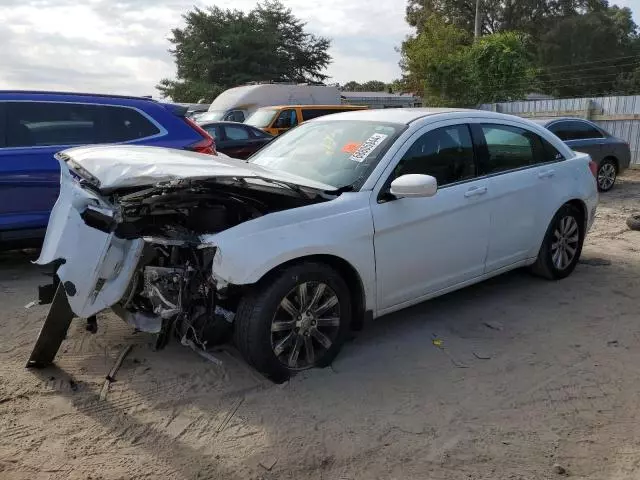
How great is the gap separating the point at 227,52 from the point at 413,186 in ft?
122

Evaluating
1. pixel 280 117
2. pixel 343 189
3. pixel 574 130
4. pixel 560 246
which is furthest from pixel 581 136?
pixel 343 189

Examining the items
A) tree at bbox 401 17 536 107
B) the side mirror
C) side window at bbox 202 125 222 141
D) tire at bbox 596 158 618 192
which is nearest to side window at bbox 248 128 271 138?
side window at bbox 202 125 222 141

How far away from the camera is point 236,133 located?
40.7 feet

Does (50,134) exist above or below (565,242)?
above

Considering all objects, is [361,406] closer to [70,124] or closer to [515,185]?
[515,185]

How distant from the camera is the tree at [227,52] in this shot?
38.1 m

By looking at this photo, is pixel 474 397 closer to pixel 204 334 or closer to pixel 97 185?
pixel 204 334

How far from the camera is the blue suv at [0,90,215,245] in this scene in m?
5.56

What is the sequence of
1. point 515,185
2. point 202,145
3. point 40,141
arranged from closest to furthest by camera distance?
1. point 515,185
2. point 40,141
3. point 202,145

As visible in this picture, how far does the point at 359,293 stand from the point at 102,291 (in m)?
1.61

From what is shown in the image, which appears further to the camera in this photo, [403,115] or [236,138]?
[236,138]

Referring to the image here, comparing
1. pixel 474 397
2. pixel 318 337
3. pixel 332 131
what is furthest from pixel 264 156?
pixel 474 397

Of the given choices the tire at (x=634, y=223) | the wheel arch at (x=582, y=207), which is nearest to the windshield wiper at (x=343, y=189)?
the wheel arch at (x=582, y=207)

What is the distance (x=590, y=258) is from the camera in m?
6.50
